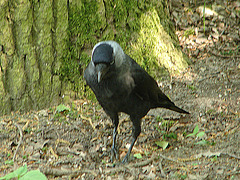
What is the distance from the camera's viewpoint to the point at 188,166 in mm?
3338

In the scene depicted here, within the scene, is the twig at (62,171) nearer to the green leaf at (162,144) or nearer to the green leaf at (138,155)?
the green leaf at (138,155)

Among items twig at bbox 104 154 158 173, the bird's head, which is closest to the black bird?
the bird's head

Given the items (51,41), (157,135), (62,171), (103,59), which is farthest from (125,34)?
(62,171)

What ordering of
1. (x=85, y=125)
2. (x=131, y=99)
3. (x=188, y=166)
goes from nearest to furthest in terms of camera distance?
(x=188, y=166) < (x=131, y=99) < (x=85, y=125)

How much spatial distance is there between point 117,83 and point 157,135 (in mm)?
1244

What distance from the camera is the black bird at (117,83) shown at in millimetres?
3338

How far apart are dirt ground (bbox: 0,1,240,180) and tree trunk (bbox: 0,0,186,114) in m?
0.32

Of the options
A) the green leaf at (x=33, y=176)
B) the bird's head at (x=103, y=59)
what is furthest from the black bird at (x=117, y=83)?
the green leaf at (x=33, y=176)

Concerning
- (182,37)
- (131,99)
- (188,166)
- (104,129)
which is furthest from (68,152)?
(182,37)

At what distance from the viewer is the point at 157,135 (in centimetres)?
440

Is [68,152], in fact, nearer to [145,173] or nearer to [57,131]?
[57,131]

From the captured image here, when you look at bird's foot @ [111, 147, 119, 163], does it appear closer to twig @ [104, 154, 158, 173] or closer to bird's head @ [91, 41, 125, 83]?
twig @ [104, 154, 158, 173]

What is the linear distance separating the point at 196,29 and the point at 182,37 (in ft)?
1.38

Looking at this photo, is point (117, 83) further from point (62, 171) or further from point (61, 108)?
point (61, 108)
